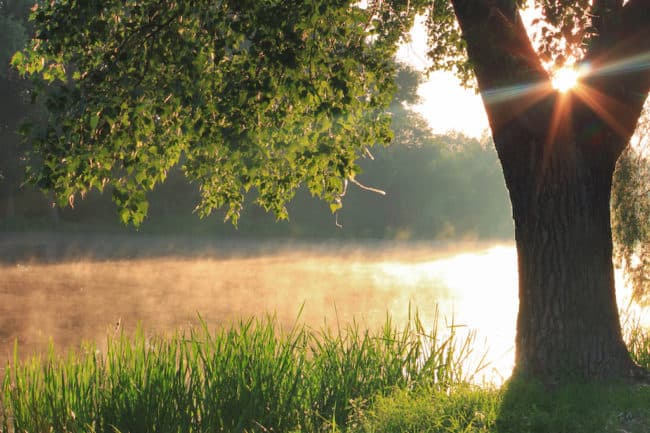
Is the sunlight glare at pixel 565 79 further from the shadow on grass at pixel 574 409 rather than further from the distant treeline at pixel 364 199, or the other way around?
the distant treeline at pixel 364 199

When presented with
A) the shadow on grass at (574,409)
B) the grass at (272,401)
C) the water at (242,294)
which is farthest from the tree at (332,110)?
the water at (242,294)

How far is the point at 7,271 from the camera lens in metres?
21.3

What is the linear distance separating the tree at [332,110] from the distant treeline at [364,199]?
30574mm

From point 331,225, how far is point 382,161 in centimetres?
643

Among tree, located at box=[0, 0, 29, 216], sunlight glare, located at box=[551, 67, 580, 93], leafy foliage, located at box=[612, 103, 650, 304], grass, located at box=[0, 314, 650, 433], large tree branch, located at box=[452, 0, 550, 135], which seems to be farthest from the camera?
tree, located at box=[0, 0, 29, 216]

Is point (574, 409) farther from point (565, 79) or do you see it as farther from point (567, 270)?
point (565, 79)

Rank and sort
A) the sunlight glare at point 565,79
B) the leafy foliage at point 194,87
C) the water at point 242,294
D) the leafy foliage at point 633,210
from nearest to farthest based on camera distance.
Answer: the leafy foliage at point 194,87 < the sunlight glare at point 565,79 < the leafy foliage at point 633,210 < the water at point 242,294

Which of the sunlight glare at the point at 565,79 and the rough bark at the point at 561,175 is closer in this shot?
the rough bark at the point at 561,175

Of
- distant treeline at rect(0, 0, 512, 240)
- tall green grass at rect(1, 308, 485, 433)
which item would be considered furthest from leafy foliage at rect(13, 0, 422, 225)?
distant treeline at rect(0, 0, 512, 240)

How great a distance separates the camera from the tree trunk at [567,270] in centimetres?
679

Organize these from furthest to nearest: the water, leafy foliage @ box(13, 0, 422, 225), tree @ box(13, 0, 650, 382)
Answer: the water → tree @ box(13, 0, 650, 382) → leafy foliage @ box(13, 0, 422, 225)

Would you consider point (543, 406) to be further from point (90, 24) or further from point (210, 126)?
point (90, 24)

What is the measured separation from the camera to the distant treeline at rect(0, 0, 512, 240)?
38.0 metres

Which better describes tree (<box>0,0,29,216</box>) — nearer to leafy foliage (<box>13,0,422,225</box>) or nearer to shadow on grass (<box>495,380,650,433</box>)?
leafy foliage (<box>13,0,422,225</box>)
